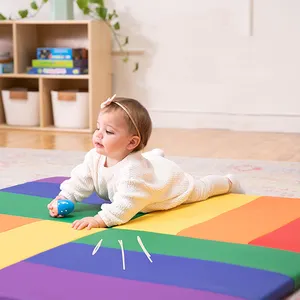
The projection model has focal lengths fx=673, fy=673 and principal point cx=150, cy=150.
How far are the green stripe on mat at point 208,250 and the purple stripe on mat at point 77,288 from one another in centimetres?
19

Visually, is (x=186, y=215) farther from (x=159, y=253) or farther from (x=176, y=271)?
(x=176, y=271)

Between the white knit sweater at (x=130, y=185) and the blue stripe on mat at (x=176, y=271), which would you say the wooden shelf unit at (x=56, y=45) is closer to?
the white knit sweater at (x=130, y=185)

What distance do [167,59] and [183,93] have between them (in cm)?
23

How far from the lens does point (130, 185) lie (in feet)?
5.50

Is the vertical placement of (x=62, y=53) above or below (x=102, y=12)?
below

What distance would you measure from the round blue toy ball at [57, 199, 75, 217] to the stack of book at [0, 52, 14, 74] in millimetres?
2587

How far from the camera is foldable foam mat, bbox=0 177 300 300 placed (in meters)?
1.22

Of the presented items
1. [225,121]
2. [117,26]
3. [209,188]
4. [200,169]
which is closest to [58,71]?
[117,26]

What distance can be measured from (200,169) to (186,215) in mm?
924

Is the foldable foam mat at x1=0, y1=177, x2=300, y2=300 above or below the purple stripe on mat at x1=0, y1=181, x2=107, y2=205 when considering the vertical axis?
above

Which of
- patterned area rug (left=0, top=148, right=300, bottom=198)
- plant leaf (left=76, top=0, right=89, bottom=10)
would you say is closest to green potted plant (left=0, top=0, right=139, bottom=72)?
plant leaf (left=76, top=0, right=89, bottom=10)

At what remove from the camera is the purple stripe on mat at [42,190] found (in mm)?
1958

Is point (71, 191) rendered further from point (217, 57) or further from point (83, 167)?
point (217, 57)

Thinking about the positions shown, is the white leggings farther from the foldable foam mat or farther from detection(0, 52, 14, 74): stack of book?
detection(0, 52, 14, 74): stack of book
